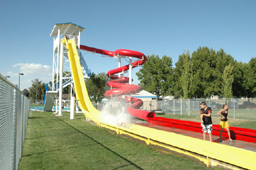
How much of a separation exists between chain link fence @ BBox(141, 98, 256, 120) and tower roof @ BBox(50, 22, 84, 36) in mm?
14060

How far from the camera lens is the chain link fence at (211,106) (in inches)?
840

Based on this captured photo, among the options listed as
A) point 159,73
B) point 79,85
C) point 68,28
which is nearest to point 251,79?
point 159,73

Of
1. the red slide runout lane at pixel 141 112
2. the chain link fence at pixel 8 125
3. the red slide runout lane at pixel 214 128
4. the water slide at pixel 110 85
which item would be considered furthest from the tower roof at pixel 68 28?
the chain link fence at pixel 8 125

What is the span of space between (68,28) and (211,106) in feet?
65.8

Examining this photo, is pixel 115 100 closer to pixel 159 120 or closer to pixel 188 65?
pixel 159 120

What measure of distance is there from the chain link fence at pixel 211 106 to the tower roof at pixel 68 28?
14.1 metres

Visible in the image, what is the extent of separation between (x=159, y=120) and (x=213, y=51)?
40.3m

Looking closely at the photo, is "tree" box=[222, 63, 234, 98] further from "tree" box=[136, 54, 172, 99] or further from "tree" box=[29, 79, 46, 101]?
"tree" box=[29, 79, 46, 101]

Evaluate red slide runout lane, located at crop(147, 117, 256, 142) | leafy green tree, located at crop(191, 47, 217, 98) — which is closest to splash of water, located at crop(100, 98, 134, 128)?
red slide runout lane, located at crop(147, 117, 256, 142)

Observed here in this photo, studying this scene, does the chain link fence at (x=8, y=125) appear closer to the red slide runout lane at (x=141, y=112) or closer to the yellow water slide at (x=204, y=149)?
the yellow water slide at (x=204, y=149)

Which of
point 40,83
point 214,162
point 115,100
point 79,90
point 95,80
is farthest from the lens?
Result: point 40,83

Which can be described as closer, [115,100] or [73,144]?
[73,144]

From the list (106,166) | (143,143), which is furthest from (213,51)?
(106,166)

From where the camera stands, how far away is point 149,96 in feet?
129
